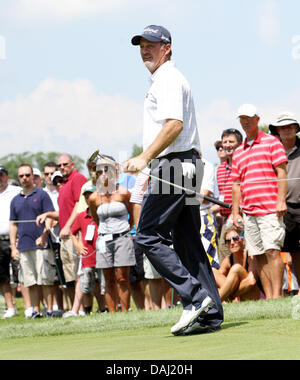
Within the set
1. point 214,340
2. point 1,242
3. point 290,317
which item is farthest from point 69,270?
point 214,340

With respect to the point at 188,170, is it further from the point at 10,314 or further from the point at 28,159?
the point at 28,159

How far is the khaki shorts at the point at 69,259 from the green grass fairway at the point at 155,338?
3786 mm

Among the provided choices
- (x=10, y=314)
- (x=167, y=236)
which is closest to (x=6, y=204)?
(x=10, y=314)

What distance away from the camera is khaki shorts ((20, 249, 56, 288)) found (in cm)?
1262

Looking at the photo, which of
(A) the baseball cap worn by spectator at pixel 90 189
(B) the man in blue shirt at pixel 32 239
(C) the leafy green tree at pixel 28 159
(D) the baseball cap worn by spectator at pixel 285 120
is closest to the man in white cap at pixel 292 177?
(D) the baseball cap worn by spectator at pixel 285 120

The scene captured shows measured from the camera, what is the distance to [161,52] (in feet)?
20.8

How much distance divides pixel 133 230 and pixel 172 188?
554 centimetres

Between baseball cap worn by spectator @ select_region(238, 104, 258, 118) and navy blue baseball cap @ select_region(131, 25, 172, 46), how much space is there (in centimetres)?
351

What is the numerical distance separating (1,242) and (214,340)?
29.1 feet

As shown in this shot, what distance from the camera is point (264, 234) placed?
930 centimetres

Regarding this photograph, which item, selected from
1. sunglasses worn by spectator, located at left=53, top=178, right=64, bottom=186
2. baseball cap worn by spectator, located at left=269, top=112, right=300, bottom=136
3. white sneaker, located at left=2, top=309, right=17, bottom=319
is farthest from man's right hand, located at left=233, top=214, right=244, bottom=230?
white sneaker, located at left=2, top=309, right=17, bottom=319
